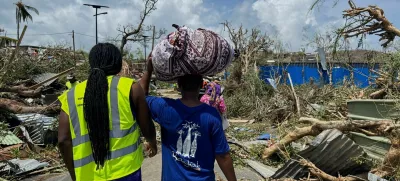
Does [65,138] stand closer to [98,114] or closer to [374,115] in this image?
[98,114]

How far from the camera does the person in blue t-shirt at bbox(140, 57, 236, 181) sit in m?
2.12

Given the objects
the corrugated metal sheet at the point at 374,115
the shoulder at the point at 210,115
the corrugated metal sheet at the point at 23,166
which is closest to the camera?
the shoulder at the point at 210,115

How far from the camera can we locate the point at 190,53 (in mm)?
2098

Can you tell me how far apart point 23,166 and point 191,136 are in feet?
16.4

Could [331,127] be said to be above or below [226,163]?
below

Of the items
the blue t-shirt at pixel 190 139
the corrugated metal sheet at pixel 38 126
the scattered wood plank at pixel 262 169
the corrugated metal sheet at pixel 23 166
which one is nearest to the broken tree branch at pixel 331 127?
the scattered wood plank at pixel 262 169

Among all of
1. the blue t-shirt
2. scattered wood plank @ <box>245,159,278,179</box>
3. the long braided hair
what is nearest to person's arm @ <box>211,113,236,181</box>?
the blue t-shirt

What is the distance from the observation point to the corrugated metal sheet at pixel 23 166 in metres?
5.94

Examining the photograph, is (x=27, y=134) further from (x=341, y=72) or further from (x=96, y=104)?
(x=341, y=72)

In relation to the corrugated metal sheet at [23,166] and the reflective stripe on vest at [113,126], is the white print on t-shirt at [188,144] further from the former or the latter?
the corrugated metal sheet at [23,166]

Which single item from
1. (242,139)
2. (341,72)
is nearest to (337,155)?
(242,139)

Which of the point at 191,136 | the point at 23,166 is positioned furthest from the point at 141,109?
the point at 23,166

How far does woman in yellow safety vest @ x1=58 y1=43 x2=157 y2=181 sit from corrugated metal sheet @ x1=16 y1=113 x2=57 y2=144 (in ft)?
18.8

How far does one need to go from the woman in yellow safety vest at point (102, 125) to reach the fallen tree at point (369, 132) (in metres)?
3.03
